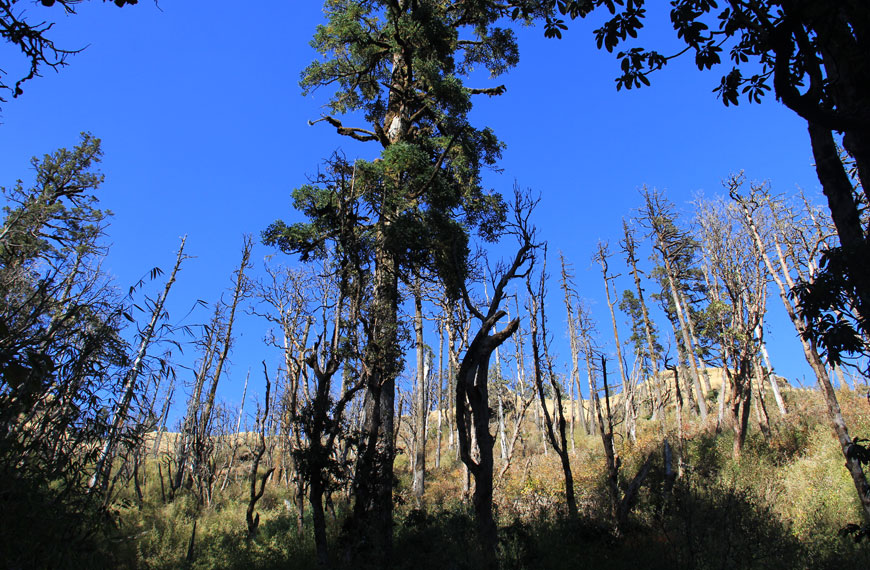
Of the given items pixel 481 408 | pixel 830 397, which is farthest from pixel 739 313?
pixel 481 408

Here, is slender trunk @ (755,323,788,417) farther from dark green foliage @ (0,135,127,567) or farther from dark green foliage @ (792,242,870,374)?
dark green foliage @ (0,135,127,567)

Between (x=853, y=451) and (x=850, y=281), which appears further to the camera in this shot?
(x=853, y=451)

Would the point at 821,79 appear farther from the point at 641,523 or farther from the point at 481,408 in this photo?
the point at 641,523

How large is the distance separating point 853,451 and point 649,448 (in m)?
15.4

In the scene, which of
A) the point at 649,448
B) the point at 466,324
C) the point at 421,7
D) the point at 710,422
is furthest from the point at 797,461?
the point at 421,7

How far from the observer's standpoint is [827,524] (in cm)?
962

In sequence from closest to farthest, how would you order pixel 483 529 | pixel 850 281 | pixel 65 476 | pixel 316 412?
pixel 850 281 < pixel 65 476 < pixel 483 529 < pixel 316 412

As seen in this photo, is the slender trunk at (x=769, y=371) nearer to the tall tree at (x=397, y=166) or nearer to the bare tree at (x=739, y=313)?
the bare tree at (x=739, y=313)

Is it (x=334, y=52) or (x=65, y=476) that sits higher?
(x=334, y=52)

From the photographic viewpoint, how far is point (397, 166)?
10273 millimetres

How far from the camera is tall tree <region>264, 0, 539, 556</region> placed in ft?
28.5

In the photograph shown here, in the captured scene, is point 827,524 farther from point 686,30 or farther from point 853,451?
point 686,30

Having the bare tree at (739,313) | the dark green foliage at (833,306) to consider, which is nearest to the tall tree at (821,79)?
the dark green foliage at (833,306)

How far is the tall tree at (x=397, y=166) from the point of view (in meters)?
8.70
